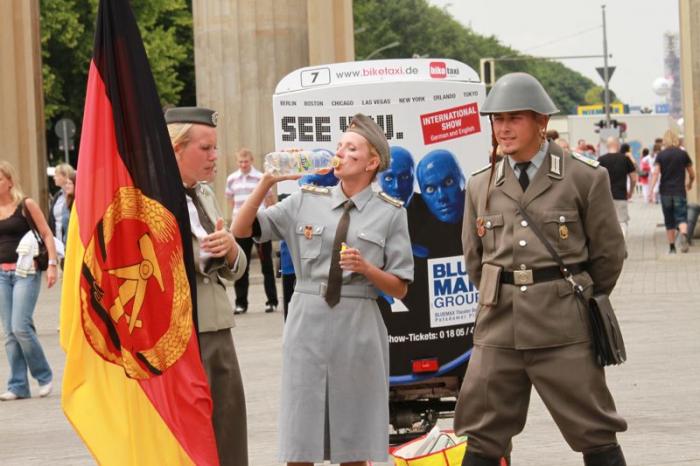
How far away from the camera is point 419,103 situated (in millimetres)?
9055

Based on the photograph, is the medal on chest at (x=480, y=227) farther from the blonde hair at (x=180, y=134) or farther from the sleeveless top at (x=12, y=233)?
the sleeveless top at (x=12, y=233)

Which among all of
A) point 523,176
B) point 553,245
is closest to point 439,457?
point 553,245

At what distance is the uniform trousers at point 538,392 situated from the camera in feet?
22.1

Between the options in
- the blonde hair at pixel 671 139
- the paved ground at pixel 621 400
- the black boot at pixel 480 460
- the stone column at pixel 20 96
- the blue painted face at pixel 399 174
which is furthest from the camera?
the stone column at pixel 20 96

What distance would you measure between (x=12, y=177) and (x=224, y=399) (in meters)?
7.29

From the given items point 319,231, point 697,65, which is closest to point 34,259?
point 319,231

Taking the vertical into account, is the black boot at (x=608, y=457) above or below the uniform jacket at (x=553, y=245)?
below

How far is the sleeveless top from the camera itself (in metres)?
13.4

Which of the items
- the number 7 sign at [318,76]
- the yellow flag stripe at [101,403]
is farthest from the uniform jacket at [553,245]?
the number 7 sign at [318,76]

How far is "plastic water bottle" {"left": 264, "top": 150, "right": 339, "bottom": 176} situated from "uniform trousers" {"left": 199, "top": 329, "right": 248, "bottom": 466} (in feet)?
2.66

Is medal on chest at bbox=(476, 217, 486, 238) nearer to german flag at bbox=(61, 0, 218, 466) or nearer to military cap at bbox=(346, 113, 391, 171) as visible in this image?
military cap at bbox=(346, 113, 391, 171)

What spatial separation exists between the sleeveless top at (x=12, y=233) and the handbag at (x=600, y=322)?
7.47 meters

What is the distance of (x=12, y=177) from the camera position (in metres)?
13.5

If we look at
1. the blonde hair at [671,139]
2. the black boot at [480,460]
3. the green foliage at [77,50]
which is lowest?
the black boot at [480,460]
